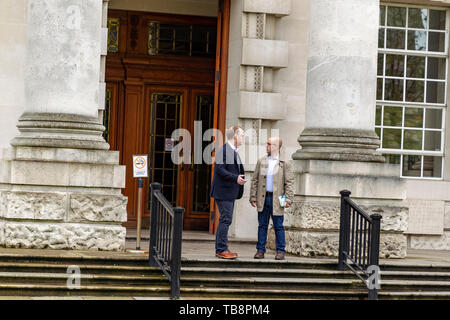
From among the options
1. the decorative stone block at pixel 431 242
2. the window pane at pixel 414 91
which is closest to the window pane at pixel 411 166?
the window pane at pixel 414 91

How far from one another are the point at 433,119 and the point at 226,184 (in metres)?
6.81

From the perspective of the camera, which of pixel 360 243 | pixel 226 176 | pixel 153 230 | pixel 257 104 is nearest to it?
pixel 153 230

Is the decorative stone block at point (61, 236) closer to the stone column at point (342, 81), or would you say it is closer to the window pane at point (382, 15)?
the stone column at point (342, 81)

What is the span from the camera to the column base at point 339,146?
14.4 metres

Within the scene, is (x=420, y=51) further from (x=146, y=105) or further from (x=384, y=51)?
(x=146, y=105)

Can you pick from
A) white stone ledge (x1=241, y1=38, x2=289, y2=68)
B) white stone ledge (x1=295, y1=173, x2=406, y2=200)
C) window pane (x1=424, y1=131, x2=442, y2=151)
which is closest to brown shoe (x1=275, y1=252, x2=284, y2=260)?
white stone ledge (x1=295, y1=173, x2=406, y2=200)

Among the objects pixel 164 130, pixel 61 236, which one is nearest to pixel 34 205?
pixel 61 236

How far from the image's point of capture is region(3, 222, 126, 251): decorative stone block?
1266 centimetres

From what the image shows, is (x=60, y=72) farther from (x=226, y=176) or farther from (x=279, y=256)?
(x=279, y=256)

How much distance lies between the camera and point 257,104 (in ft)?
54.3

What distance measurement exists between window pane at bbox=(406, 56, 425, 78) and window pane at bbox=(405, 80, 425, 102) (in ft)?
0.43

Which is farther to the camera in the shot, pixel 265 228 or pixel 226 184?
pixel 265 228

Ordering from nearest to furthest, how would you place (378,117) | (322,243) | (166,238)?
(166,238) < (322,243) < (378,117)

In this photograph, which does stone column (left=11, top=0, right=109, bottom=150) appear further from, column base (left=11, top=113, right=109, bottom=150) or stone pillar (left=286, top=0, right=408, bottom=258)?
stone pillar (left=286, top=0, right=408, bottom=258)
